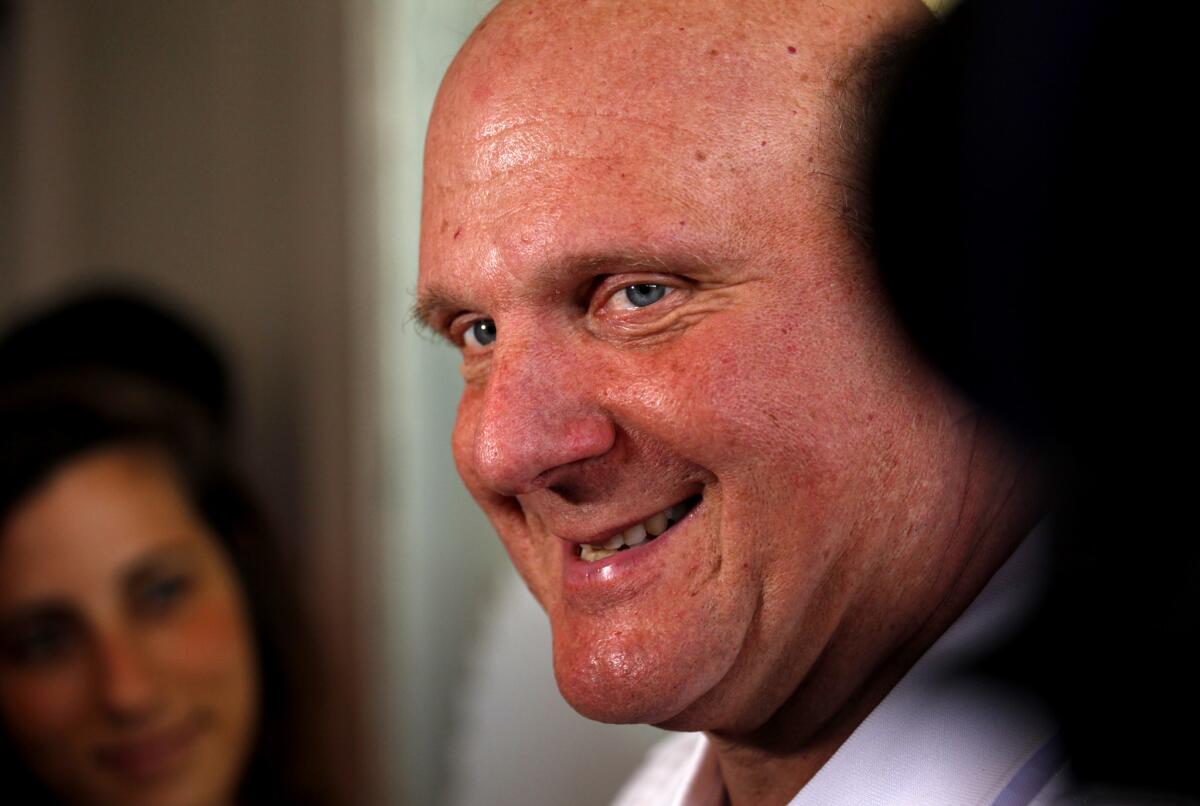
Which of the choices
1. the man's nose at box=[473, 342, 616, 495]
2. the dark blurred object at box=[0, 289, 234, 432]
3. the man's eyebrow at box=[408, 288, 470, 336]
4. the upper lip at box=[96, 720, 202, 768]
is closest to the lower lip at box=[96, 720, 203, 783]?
the upper lip at box=[96, 720, 202, 768]

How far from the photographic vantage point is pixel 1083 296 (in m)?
0.60

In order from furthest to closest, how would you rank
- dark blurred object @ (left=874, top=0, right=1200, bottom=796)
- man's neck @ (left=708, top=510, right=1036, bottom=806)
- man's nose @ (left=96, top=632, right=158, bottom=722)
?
man's nose @ (left=96, top=632, right=158, bottom=722) → man's neck @ (left=708, top=510, right=1036, bottom=806) → dark blurred object @ (left=874, top=0, right=1200, bottom=796)

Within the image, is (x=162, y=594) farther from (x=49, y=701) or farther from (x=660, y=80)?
(x=660, y=80)

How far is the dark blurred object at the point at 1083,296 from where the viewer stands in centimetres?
57

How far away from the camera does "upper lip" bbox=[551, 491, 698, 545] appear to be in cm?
77

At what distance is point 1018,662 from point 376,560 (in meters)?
1.71

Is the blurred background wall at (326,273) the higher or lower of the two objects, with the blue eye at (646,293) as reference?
lower

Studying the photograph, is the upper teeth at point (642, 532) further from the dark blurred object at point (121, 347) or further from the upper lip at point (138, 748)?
the dark blurred object at point (121, 347)

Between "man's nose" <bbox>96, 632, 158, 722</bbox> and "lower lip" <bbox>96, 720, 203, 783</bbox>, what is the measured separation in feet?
0.15

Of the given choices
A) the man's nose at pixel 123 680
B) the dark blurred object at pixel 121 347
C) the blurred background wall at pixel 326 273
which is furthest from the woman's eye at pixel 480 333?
the dark blurred object at pixel 121 347

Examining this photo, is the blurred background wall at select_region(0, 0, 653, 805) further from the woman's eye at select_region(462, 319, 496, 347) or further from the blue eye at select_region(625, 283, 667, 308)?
the blue eye at select_region(625, 283, 667, 308)

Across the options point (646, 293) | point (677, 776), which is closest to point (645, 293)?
point (646, 293)

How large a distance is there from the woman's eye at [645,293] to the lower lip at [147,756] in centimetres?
136

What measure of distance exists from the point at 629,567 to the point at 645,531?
0.04 m
